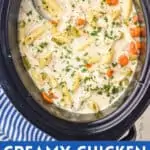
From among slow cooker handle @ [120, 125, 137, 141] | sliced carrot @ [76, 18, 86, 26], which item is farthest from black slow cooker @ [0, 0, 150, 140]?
sliced carrot @ [76, 18, 86, 26]

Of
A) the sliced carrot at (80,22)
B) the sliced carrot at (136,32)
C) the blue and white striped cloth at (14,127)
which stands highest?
Result: the sliced carrot at (80,22)

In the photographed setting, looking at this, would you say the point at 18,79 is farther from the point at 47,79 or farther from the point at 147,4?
the point at 147,4

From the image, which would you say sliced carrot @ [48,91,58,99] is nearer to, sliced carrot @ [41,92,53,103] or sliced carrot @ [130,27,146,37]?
sliced carrot @ [41,92,53,103]

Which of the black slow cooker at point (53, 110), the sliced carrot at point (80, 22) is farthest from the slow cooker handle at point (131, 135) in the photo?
the sliced carrot at point (80, 22)

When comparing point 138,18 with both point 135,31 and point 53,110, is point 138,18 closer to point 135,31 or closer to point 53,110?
point 135,31

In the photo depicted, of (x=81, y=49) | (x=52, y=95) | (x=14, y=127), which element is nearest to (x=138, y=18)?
(x=81, y=49)

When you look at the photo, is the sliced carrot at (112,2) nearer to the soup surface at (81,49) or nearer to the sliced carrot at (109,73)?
the soup surface at (81,49)
